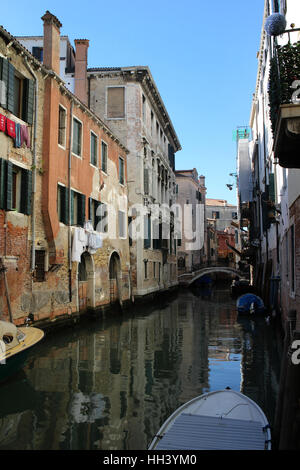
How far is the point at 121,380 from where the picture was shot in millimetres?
7805

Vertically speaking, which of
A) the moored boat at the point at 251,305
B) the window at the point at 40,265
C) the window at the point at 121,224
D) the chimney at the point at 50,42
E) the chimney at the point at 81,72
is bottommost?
the moored boat at the point at 251,305

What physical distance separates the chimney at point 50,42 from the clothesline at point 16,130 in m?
2.92

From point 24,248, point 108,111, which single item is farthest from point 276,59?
point 108,111

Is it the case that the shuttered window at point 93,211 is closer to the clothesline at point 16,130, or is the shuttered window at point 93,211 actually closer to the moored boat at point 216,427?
the clothesline at point 16,130

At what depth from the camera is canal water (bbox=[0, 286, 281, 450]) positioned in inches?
Answer: 206

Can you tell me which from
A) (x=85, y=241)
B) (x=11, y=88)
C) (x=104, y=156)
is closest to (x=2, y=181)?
(x=11, y=88)

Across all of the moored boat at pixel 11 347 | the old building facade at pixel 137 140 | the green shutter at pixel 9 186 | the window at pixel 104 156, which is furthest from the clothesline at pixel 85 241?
the moored boat at pixel 11 347

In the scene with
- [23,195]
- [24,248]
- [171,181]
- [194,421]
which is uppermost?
[171,181]

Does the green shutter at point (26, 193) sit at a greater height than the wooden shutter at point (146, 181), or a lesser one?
lesser

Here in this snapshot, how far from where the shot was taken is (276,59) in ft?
18.9

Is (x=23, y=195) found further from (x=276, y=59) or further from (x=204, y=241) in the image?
(x=204, y=241)

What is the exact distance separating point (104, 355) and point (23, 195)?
4.86 metres

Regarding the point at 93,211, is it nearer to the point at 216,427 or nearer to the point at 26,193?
the point at 26,193

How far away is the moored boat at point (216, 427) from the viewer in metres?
3.97
